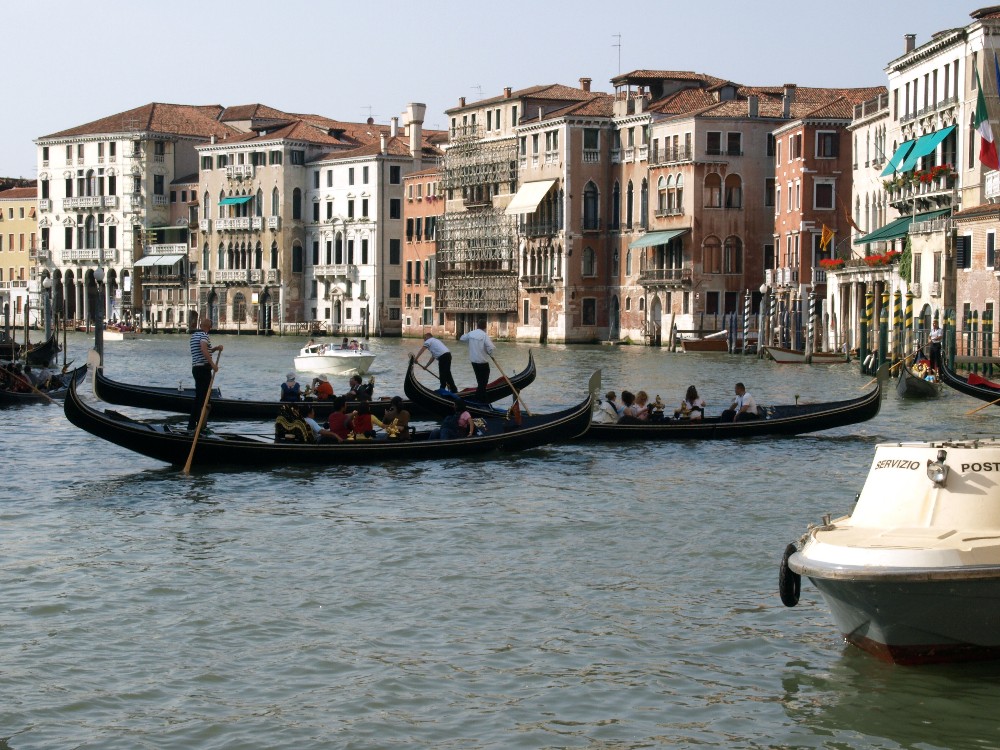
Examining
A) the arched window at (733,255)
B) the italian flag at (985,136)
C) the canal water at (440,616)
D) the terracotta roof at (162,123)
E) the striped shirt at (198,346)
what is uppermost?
the terracotta roof at (162,123)

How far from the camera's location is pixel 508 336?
54.8 metres

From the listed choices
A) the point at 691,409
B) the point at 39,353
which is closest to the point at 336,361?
the point at 39,353

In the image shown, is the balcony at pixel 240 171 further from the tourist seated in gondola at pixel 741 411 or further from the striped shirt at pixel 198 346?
the striped shirt at pixel 198 346

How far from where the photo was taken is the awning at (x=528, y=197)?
51.7 meters

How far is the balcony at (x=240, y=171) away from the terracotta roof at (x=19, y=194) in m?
15.0

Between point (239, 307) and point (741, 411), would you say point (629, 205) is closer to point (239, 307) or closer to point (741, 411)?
point (239, 307)

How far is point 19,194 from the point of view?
254 feet

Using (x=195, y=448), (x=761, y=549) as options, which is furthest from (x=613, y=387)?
(x=761, y=549)

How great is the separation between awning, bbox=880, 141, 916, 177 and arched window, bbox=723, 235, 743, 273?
13.3 m

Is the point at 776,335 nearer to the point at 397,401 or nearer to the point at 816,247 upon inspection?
the point at 816,247

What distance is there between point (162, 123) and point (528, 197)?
74.3ft

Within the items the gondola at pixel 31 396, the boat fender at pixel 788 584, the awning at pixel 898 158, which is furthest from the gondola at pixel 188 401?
the awning at pixel 898 158

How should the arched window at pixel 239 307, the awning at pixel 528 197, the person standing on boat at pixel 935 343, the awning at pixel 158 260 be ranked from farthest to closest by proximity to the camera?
the awning at pixel 158 260 → the arched window at pixel 239 307 → the awning at pixel 528 197 → the person standing on boat at pixel 935 343

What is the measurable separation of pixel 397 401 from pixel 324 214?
48.5 metres
